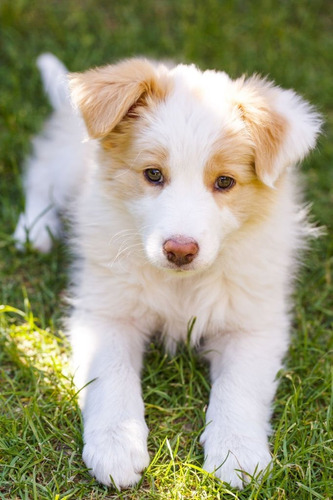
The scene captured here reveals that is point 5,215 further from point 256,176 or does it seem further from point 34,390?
point 256,176

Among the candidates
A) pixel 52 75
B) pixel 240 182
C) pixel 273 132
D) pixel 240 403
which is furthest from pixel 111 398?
pixel 52 75

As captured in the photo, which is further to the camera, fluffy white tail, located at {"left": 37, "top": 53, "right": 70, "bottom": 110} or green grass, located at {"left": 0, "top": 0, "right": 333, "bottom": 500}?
fluffy white tail, located at {"left": 37, "top": 53, "right": 70, "bottom": 110}

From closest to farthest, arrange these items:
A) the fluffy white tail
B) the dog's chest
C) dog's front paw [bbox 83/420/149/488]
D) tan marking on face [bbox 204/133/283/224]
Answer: dog's front paw [bbox 83/420/149/488], tan marking on face [bbox 204/133/283/224], the dog's chest, the fluffy white tail

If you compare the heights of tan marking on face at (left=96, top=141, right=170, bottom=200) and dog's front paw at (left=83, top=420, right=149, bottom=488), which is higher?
tan marking on face at (left=96, top=141, right=170, bottom=200)

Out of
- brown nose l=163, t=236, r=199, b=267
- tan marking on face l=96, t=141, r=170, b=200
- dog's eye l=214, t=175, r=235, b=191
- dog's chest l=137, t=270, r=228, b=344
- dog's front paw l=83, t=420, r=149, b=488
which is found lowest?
dog's front paw l=83, t=420, r=149, b=488

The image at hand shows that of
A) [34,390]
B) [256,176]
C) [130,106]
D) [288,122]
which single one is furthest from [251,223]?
[34,390]

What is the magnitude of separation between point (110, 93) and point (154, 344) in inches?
53.6

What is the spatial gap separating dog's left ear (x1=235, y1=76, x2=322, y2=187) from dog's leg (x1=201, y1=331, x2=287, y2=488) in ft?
2.89

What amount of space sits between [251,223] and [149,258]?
612 millimetres

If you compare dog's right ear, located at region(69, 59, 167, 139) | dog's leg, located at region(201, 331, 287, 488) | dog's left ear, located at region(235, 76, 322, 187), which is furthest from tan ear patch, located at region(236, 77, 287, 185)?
dog's leg, located at region(201, 331, 287, 488)

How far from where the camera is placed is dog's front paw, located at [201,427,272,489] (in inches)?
119

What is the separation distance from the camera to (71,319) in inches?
153

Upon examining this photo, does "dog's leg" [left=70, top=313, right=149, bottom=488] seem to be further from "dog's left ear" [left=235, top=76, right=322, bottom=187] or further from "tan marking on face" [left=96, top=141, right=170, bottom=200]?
"dog's left ear" [left=235, top=76, right=322, bottom=187]

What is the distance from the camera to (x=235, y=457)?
10.1 feet
